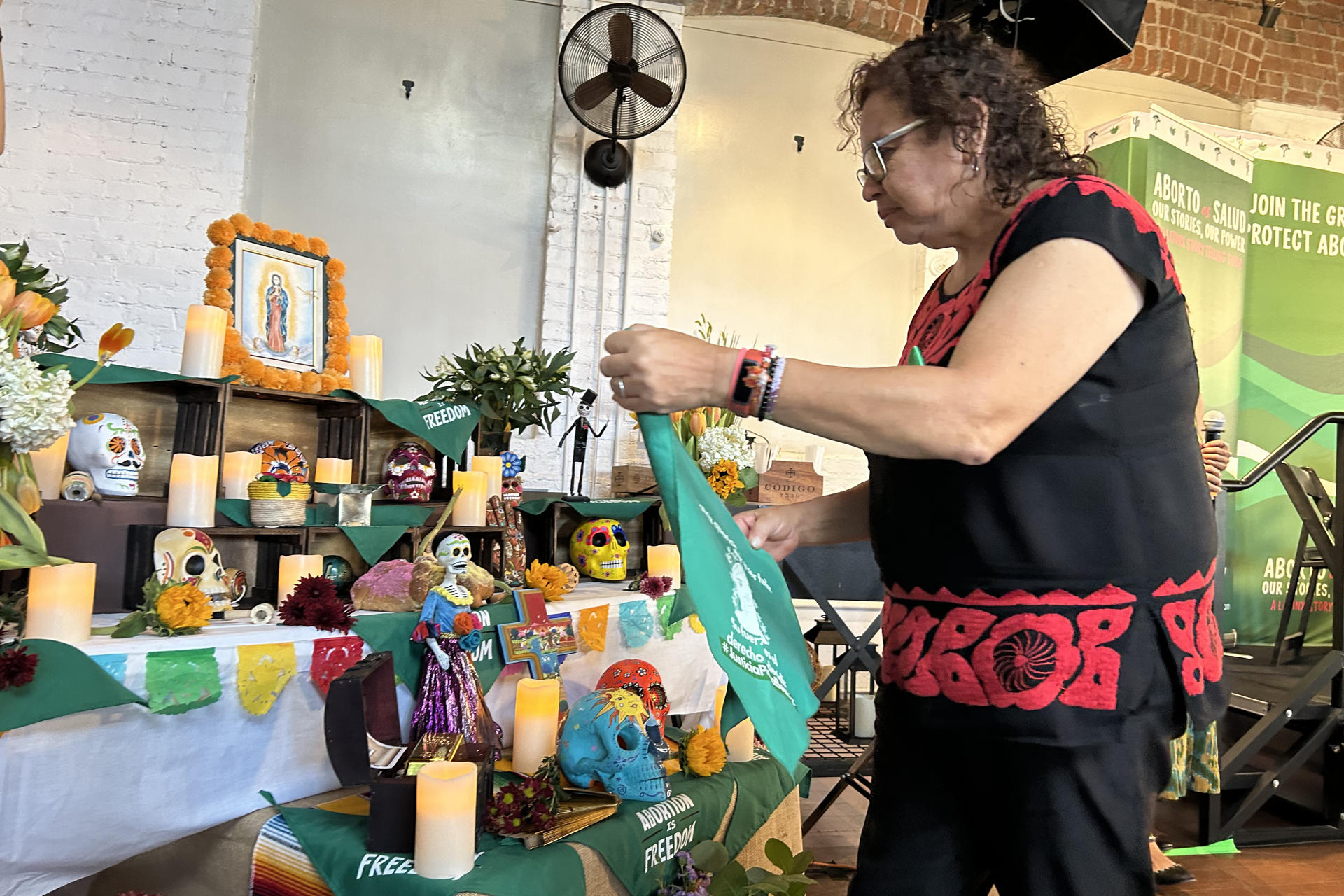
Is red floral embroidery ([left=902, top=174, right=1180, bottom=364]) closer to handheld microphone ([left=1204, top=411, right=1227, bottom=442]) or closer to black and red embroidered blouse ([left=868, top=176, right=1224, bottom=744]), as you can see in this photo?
black and red embroidered blouse ([left=868, top=176, right=1224, bottom=744])

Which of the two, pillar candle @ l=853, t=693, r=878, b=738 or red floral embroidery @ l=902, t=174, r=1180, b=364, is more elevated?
red floral embroidery @ l=902, t=174, r=1180, b=364

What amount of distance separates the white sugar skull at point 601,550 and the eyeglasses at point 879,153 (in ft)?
6.22

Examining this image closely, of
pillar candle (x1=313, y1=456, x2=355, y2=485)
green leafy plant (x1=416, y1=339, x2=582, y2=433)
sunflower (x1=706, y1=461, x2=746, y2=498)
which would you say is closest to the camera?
pillar candle (x1=313, y1=456, x2=355, y2=485)

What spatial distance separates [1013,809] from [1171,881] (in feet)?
8.55

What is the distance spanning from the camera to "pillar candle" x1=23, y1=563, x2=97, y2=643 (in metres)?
1.63


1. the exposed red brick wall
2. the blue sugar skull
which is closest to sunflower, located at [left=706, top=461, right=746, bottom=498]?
the blue sugar skull

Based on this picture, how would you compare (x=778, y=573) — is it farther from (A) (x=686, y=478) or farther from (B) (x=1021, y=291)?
(B) (x=1021, y=291)

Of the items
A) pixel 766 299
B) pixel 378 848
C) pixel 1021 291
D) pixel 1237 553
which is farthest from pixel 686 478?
pixel 1237 553

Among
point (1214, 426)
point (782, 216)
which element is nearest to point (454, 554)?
point (1214, 426)

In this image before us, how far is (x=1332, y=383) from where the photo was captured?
5391 millimetres

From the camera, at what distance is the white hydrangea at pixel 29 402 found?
55.9 inches

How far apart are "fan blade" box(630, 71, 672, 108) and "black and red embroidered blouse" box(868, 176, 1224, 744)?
357 centimetres

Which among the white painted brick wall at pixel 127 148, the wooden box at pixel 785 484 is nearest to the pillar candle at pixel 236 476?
the wooden box at pixel 785 484

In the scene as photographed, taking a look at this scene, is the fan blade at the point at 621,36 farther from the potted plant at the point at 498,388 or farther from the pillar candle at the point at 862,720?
the pillar candle at the point at 862,720
